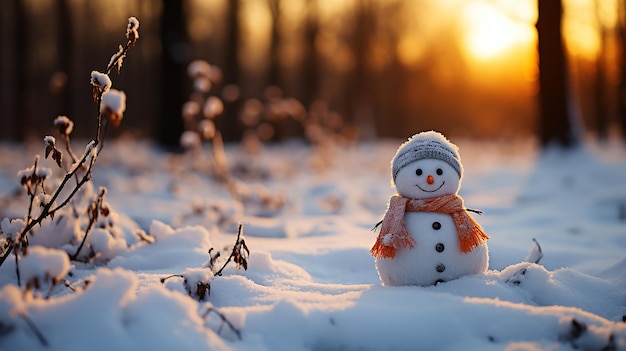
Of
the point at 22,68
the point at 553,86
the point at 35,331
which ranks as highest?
the point at 22,68

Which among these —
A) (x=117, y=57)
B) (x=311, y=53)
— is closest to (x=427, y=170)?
(x=117, y=57)

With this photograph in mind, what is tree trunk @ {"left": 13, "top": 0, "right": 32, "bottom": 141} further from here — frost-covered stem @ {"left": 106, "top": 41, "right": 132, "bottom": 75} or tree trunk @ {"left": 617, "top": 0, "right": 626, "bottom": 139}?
tree trunk @ {"left": 617, "top": 0, "right": 626, "bottom": 139}

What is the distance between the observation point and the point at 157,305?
1.75 meters

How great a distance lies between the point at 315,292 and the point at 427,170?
725 mm

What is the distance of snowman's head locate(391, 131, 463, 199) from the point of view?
227cm

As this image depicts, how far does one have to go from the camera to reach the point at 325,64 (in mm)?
37875

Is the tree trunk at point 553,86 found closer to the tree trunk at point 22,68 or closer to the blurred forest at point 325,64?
the blurred forest at point 325,64

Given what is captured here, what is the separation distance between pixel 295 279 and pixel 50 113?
40.5 meters

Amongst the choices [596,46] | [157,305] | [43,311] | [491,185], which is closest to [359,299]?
A: [157,305]

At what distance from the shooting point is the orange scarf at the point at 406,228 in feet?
7.15

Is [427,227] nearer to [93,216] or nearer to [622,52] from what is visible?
[93,216]

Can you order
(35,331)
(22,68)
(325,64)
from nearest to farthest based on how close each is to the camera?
(35,331) < (22,68) < (325,64)

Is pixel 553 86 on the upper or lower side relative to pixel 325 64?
lower

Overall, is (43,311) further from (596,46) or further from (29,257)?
(596,46)
